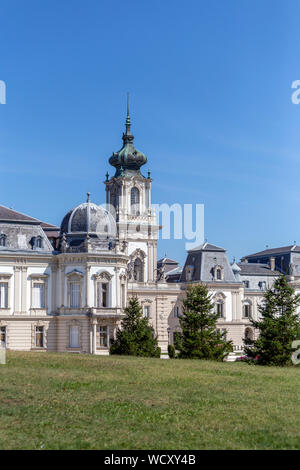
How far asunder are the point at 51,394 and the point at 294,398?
30.3ft

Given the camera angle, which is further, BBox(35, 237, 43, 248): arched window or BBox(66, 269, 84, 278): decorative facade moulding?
BBox(35, 237, 43, 248): arched window

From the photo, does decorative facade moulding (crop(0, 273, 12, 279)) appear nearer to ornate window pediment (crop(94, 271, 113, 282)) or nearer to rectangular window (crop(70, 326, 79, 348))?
rectangular window (crop(70, 326, 79, 348))

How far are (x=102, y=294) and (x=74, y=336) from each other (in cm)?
428

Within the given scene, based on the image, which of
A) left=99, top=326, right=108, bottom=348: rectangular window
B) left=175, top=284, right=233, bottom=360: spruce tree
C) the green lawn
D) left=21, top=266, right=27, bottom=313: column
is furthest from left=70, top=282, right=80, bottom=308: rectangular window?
the green lawn

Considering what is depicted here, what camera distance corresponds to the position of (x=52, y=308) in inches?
2363

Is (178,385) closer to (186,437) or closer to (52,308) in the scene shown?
(186,437)

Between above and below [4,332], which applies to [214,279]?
above

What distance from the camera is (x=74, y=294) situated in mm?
59500

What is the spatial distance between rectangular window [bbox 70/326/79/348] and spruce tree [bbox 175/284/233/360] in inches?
555

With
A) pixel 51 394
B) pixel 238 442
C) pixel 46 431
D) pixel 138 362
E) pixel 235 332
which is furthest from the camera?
pixel 235 332

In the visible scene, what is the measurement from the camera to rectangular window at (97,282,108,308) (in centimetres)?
5931

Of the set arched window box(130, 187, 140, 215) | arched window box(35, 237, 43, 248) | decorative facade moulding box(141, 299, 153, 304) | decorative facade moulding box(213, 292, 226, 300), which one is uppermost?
arched window box(130, 187, 140, 215)

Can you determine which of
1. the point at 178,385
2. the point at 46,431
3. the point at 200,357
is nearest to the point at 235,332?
the point at 200,357
